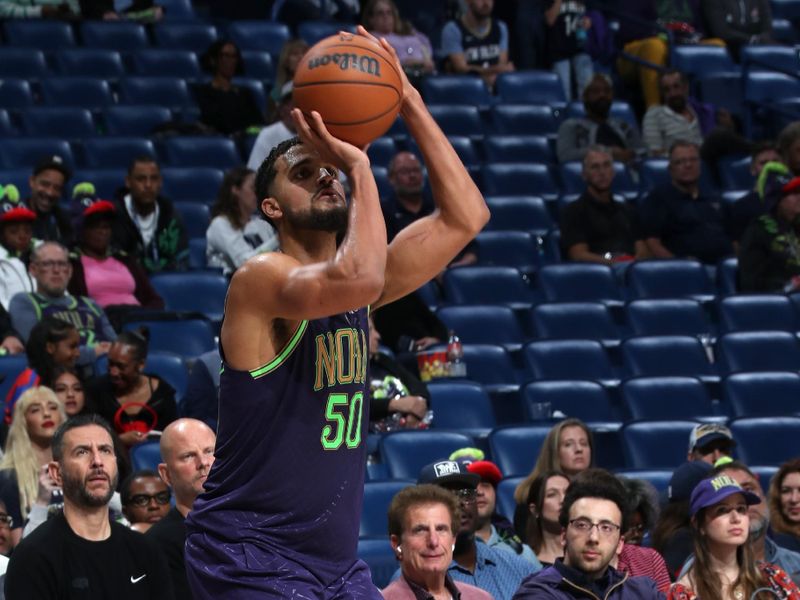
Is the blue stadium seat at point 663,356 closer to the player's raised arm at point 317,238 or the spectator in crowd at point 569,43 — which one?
the spectator in crowd at point 569,43

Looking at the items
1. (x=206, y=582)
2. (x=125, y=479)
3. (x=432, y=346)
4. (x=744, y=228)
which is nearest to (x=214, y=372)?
(x=125, y=479)

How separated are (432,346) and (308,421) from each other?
558 centimetres

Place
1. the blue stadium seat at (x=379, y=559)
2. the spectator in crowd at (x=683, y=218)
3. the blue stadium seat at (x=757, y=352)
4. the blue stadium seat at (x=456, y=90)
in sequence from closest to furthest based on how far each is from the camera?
the blue stadium seat at (x=379, y=559), the blue stadium seat at (x=757, y=352), the spectator in crowd at (x=683, y=218), the blue stadium seat at (x=456, y=90)

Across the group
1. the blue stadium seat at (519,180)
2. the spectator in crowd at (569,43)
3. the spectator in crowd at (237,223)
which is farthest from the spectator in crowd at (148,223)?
the spectator in crowd at (569,43)

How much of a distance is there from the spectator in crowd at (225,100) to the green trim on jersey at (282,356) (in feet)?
26.7

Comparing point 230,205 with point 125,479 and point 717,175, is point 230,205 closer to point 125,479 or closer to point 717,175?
point 125,479

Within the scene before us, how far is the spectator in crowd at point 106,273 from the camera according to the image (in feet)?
29.1

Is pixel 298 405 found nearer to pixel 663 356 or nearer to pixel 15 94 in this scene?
pixel 663 356

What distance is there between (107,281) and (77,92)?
9.13 feet

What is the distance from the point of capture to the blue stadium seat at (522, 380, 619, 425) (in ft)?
28.6

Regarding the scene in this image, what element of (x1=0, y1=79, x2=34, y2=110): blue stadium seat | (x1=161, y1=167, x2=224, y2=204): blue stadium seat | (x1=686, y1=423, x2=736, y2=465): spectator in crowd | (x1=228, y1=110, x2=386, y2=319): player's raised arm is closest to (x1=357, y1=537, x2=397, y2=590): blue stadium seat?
(x1=686, y1=423, x2=736, y2=465): spectator in crowd

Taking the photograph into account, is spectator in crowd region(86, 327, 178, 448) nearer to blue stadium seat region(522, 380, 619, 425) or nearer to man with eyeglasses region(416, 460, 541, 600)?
man with eyeglasses region(416, 460, 541, 600)

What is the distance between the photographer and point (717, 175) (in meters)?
12.0

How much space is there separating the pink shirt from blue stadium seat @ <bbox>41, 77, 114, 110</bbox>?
2576mm
